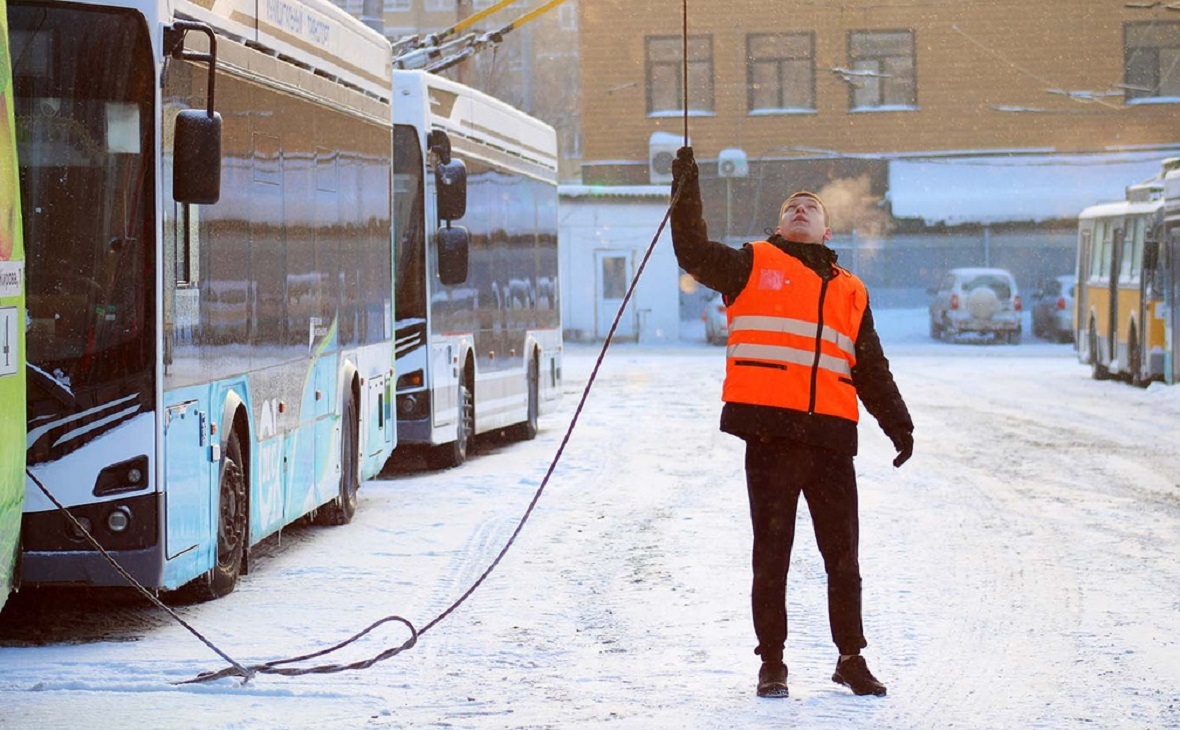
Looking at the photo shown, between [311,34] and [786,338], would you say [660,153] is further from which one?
[786,338]

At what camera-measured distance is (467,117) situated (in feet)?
62.8

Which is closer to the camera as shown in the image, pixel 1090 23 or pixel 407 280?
pixel 407 280

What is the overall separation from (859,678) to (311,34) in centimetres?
586

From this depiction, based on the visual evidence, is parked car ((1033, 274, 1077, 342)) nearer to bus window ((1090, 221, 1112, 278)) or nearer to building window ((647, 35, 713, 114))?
building window ((647, 35, 713, 114))

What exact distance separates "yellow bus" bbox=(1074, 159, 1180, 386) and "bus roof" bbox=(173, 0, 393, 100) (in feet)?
58.7

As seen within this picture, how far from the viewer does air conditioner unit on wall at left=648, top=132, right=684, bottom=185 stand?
2104 inches

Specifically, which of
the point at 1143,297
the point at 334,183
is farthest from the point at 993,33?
the point at 334,183

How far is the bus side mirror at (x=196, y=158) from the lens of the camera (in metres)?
8.95

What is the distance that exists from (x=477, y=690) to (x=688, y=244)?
168cm

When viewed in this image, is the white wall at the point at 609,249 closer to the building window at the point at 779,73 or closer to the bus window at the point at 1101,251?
the building window at the point at 779,73

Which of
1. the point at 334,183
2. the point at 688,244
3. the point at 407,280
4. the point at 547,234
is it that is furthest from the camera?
the point at 547,234

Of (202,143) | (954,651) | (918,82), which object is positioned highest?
(918,82)

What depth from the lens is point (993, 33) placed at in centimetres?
5366

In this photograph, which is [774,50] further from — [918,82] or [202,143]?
[202,143]
